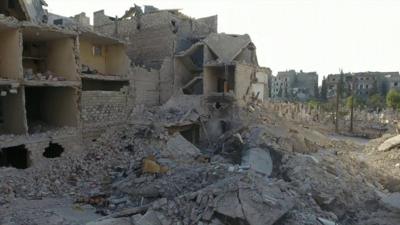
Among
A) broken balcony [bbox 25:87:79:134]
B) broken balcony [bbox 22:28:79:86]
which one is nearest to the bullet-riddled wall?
broken balcony [bbox 22:28:79:86]

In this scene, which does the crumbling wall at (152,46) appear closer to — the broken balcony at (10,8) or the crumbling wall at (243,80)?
the crumbling wall at (243,80)

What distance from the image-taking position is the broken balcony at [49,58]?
13.8 m

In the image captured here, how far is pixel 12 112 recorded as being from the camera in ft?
44.4

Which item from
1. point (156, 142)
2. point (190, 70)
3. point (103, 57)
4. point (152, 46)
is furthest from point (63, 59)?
point (190, 70)

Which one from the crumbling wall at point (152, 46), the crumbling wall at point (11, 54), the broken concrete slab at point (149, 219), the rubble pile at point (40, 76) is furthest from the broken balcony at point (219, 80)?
the broken concrete slab at point (149, 219)

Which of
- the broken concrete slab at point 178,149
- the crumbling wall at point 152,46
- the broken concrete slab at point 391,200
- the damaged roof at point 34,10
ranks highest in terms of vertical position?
the damaged roof at point 34,10

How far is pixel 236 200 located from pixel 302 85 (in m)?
70.0

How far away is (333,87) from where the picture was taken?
67188 mm

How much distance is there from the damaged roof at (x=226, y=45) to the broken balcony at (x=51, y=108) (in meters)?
9.75

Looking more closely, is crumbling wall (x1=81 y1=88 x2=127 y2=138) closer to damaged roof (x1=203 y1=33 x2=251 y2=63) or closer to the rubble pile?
the rubble pile

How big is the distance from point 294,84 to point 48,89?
66.1 meters

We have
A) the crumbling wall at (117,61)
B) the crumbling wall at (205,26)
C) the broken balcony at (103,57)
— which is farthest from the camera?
the crumbling wall at (205,26)

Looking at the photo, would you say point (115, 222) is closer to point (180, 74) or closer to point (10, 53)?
point (10, 53)

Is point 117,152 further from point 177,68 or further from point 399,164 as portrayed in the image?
point 399,164
